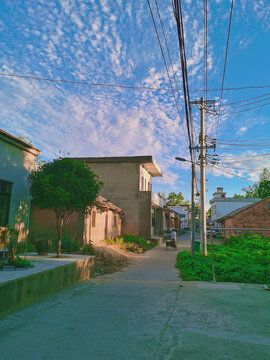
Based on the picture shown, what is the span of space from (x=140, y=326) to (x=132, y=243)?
15713 mm

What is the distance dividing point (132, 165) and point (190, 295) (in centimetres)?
1913

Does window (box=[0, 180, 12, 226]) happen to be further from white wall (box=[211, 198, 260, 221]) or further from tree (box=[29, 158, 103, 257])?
white wall (box=[211, 198, 260, 221])

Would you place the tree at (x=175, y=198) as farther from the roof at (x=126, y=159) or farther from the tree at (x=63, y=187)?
the tree at (x=63, y=187)

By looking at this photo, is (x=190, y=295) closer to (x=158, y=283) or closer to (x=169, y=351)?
(x=158, y=283)

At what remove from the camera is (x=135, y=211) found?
2528 cm

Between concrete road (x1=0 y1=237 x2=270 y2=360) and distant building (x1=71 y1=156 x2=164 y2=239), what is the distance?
1735 cm

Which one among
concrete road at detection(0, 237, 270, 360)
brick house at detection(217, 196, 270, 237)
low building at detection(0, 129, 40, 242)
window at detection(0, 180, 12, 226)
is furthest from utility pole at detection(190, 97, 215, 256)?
brick house at detection(217, 196, 270, 237)

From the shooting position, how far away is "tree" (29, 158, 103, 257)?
939 centimetres

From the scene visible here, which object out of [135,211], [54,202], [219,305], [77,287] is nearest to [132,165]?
[135,211]

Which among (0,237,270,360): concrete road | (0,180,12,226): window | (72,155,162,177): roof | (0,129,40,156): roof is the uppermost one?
(72,155,162,177): roof

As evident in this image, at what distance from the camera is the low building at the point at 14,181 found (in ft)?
33.4

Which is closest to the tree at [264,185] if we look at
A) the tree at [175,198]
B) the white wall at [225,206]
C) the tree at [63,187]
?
the white wall at [225,206]

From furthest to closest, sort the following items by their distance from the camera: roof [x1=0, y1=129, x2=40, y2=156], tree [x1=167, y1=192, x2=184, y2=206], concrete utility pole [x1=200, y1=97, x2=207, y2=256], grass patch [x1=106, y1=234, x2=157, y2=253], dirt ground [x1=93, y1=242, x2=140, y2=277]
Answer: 1. tree [x1=167, y1=192, x2=184, y2=206]
2. grass patch [x1=106, y1=234, x2=157, y2=253]
3. concrete utility pole [x1=200, y1=97, x2=207, y2=256]
4. dirt ground [x1=93, y1=242, x2=140, y2=277]
5. roof [x1=0, y1=129, x2=40, y2=156]

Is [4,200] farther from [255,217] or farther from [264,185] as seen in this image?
[264,185]
